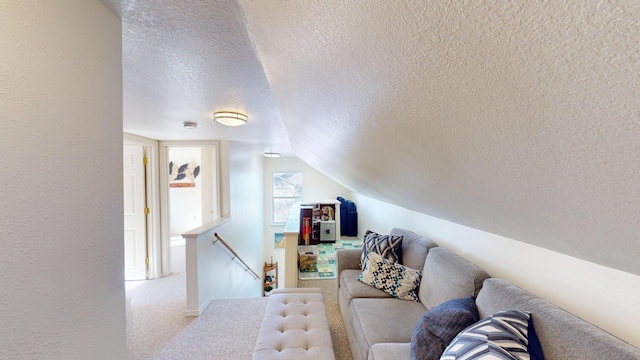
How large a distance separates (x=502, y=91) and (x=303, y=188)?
576 centimetres

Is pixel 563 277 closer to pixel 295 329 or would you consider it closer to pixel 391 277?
pixel 391 277

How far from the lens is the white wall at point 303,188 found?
20.0ft

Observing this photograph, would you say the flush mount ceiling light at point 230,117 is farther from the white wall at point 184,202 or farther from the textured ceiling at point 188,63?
the white wall at point 184,202

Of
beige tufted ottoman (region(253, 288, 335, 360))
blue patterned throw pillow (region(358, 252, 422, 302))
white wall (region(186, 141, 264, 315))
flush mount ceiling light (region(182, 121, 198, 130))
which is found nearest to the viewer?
beige tufted ottoman (region(253, 288, 335, 360))

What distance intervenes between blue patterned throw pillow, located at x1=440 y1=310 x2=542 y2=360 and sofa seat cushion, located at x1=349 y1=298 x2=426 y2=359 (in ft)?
1.98

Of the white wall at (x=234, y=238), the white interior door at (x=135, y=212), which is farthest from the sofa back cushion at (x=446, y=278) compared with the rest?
the white interior door at (x=135, y=212)

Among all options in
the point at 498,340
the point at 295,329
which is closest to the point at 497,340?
the point at 498,340

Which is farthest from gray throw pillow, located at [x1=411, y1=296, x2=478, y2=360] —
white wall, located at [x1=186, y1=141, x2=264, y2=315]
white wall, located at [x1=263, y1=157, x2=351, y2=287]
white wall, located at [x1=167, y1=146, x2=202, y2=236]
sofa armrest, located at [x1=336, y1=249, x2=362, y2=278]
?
white wall, located at [x1=167, y1=146, x2=202, y2=236]

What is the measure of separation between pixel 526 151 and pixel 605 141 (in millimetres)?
157

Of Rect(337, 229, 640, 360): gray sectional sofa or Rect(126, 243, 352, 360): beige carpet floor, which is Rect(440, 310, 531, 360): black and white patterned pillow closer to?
Rect(337, 229, 640, 360): gray sectional sofa

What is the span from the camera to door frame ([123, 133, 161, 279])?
11.1ft

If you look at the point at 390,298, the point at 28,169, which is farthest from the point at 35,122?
the point at 390,298

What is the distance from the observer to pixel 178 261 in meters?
4.28

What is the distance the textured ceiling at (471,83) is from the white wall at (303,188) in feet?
15.7
